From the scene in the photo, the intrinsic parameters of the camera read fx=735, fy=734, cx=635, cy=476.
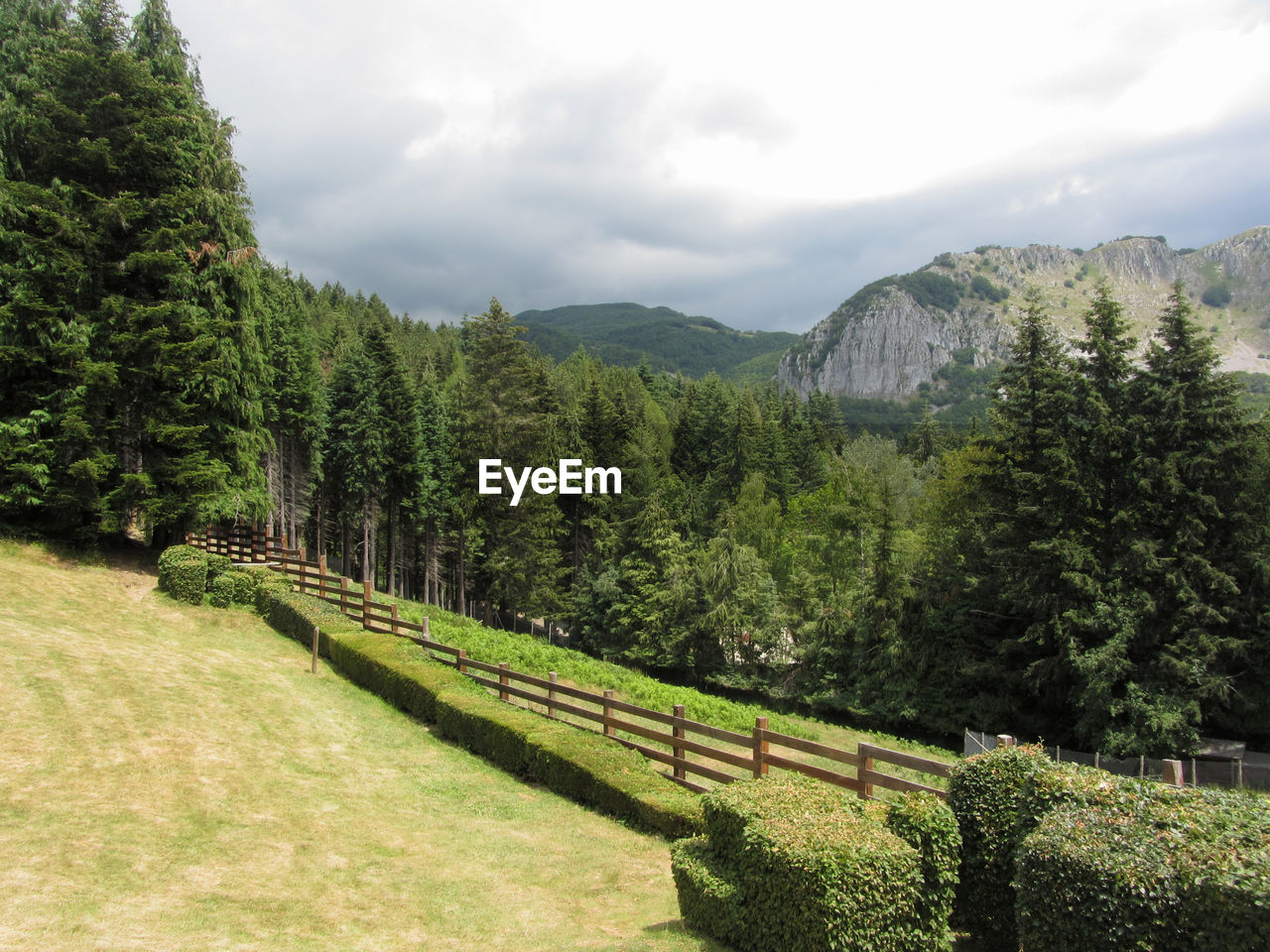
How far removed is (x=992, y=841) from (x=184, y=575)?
67.0 feet

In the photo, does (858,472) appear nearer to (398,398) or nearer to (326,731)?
(398,398)

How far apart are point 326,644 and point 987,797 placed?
15896 millimetres

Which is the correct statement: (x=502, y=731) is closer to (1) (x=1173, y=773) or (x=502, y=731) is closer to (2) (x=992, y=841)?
(2) (x=992, y=841)

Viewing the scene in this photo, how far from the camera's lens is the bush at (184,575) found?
1984cm

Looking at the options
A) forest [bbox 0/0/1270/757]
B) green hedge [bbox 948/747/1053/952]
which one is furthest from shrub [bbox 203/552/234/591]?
green hedge [bbox 948/747/1053/952]

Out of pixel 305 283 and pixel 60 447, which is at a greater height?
pixel 305 283

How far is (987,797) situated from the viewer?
6336 mm

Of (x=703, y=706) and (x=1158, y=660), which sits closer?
(x=1158, y=660)

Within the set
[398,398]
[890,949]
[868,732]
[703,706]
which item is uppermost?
[398,398]

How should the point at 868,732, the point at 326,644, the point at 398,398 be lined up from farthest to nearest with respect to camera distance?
the point at 398,398 → the point at 868,732 → the point at 326,644

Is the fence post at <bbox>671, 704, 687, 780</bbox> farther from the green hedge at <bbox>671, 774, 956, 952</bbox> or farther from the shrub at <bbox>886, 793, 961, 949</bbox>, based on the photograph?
the shrub at <bbox>886, 793, 961, 949</bbox>

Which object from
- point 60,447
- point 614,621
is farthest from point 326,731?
point 614,621

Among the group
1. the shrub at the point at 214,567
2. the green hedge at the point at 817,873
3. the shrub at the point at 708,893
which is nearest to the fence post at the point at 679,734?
the shrub at the point at 708,893

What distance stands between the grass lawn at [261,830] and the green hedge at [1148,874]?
305 centimetres
